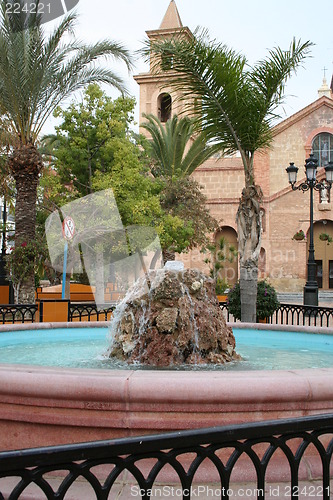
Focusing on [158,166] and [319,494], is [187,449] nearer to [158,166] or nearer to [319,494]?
[319,494]

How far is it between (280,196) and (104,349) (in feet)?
107

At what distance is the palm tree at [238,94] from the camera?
33.1 ft

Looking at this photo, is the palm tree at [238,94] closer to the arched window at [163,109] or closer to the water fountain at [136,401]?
the water fountain at [136,401]

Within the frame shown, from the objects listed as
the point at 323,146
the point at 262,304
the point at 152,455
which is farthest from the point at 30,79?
the point at 323,146

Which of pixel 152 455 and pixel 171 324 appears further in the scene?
pixel 171 324

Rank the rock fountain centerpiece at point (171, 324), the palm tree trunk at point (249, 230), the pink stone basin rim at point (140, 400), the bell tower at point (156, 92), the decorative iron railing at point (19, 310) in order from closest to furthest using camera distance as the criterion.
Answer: the pink stone basin rim at point (140, 400), the rock fountain centerpiece at point (171, 324), the decorative iron railing at point (19, 310), the palm tree trunk at point (249, 230), the bell tower at point (156, 92)

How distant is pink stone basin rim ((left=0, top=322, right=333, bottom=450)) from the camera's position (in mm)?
3145

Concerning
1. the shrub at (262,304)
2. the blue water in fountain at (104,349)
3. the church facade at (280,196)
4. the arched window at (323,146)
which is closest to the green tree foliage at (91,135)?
the shrub at (262,304)

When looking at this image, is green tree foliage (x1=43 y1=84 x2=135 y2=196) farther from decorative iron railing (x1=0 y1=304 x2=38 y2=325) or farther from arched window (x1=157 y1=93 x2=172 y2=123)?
arched window (x1=157 y1=93 x2=172 y2=123)

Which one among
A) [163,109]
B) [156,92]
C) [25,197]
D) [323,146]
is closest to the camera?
[25,197]

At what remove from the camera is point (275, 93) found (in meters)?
10.7

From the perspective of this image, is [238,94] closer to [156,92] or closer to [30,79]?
[30,79]

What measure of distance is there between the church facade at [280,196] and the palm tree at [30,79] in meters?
23.0

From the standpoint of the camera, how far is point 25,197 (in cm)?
1466
